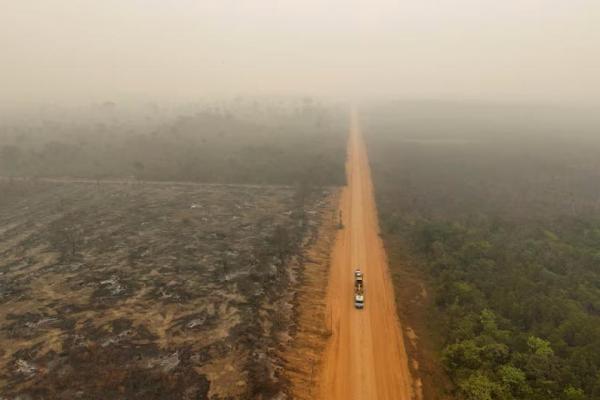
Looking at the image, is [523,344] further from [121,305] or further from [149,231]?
[149,231]

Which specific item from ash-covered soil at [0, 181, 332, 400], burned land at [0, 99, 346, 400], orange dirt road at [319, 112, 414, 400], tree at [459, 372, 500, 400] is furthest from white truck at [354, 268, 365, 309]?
tree at [459, 372, 500, 400]

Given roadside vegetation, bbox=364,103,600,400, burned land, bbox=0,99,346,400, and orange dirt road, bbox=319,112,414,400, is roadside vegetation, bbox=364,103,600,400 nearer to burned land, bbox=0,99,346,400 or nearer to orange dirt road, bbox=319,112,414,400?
orange dirt road, bbox=319,112,414,400

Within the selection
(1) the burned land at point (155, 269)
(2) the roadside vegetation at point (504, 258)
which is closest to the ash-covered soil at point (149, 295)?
(1) the burned land at point (155, 269)

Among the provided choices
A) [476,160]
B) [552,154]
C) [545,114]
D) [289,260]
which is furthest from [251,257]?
[545,114]

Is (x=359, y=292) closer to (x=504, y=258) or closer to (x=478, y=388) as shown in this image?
(x=478, y=388)

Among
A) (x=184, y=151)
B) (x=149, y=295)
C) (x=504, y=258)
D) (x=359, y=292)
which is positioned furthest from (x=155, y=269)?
(x=184, y=151)

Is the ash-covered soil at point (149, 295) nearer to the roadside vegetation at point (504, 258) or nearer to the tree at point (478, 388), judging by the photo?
the tree at point (478, 388)
